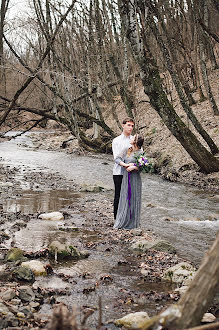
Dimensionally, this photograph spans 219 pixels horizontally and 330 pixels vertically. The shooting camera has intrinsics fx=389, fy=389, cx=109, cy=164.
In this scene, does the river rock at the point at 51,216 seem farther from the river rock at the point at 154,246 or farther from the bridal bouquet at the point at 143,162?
the river rock at the point at 154,246

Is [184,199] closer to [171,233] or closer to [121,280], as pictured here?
[171,233]

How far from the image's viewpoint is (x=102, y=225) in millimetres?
8305

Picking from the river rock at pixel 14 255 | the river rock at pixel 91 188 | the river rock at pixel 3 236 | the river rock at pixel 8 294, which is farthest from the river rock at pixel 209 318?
the river rock at pixel 91 188

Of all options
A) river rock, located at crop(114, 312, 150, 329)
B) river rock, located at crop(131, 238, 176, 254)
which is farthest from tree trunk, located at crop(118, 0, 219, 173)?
river rock, located at crop(114, 312, 150, 329)

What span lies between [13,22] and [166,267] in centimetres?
1024

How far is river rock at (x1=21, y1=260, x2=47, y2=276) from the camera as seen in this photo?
5.13 metres

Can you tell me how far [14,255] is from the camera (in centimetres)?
555

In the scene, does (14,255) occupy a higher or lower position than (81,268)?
higher

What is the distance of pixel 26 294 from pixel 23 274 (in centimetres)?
63

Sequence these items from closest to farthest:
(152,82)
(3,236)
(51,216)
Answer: (3,236)
(51,216)
(152,82)

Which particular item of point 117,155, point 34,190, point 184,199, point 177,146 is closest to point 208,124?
point 177,146

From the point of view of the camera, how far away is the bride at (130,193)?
786 cm

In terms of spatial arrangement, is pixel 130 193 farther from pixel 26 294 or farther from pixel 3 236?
pixel 26 294

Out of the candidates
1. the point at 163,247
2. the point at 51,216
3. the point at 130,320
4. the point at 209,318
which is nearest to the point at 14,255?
the point at 130,320
